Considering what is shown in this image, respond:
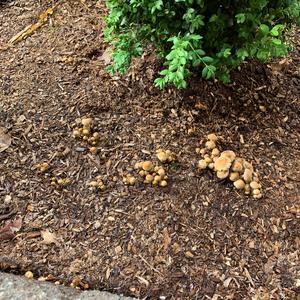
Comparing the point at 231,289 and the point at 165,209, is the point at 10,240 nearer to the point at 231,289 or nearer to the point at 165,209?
the point at 165,209

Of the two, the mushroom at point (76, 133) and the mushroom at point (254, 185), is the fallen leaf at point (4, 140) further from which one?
the mushroom at point (254, 185)

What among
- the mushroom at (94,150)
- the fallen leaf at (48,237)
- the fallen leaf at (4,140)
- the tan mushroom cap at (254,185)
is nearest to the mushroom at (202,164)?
the tan mushroom cap at (254,185)

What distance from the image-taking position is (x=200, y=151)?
11.5 ft

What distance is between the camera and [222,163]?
334cm

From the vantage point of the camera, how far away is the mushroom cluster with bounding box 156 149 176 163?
11.3ft

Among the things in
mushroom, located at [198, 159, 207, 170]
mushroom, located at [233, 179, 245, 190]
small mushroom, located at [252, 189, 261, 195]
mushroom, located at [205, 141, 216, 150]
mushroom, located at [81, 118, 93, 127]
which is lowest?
small mushroom, located at [252, 189, 261, 195]

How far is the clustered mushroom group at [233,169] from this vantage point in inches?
132

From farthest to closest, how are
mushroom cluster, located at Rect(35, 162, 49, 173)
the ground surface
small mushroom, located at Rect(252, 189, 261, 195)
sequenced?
1. mushroom cluster, located at Rect(35, 162, 49, 173)
2. small mushroom, located at Rect(252, 189, 261, 195)
3. the ground surface

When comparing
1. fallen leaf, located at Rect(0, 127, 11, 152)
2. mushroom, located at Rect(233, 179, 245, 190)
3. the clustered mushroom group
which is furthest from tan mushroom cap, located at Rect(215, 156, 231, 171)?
fallen leaf, located at Rect(0, 127, 11, 152)

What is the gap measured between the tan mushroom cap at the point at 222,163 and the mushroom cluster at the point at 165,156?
0.30 meters

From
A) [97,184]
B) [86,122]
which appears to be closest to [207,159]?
[97,184]

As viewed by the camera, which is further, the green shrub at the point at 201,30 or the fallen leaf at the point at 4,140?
the fallen leaf at the point at 4,140

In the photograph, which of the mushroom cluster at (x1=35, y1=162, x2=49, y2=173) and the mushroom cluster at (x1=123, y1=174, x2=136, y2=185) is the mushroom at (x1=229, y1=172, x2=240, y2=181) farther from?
the mushroom cluster at (x1=35, y1=162, x2=49, y2=173)

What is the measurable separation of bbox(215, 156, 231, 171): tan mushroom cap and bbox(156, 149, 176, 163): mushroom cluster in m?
0.30
